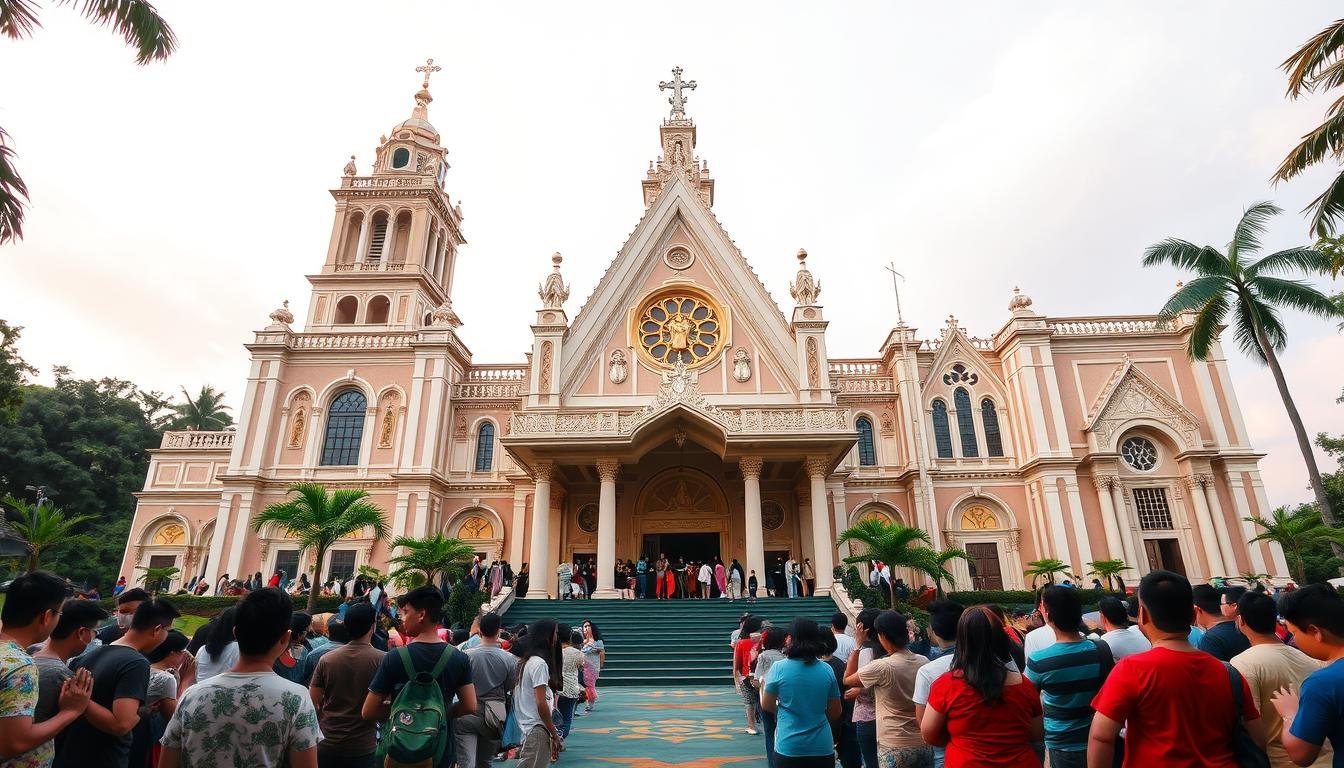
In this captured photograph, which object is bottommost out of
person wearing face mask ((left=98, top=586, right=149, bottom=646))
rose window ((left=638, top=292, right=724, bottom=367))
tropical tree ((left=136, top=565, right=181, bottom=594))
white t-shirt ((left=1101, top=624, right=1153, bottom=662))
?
white t-shirt ((left=1101, top=624, right=1153, bottom=662))

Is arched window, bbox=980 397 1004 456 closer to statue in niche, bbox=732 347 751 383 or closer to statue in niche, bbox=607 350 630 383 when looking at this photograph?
statue in niche, bbox=732 347 751 383

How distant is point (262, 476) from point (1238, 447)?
123ft

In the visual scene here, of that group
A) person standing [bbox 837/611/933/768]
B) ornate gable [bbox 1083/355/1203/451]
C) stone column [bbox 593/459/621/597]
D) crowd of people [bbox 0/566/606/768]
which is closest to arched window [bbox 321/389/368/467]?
stone column [bbox 593/459/621/597]

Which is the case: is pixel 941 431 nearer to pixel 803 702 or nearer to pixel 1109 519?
pixel 1109 519

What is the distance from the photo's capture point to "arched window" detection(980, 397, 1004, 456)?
90.3 ft

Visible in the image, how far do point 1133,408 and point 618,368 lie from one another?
20.2 m

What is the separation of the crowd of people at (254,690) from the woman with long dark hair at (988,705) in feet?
9.63

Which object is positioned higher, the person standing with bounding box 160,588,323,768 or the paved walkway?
the person standing with bounding box 160,588,323,768

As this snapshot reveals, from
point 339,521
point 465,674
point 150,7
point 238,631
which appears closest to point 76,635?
point 238,631

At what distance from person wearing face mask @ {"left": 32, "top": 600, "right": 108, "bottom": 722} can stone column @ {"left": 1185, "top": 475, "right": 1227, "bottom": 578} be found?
30758mm

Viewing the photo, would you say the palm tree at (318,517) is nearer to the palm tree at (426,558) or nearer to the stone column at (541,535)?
the palm tree at (426,558)

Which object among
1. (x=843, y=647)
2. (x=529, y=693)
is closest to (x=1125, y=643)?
(x=843, y=647)

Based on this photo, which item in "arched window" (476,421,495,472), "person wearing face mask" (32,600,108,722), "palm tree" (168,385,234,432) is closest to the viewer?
"person wearing face mask" (32,600,108,722)

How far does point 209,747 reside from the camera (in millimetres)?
3006
